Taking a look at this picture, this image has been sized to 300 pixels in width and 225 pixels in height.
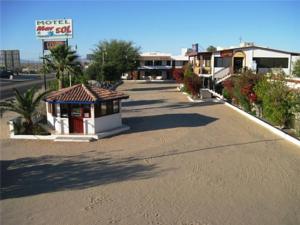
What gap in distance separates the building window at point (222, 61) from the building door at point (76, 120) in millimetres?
29851

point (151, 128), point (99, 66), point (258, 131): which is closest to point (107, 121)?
point (151, 128)

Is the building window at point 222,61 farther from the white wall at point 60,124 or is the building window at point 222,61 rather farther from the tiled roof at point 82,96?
the white wall at point 60,124

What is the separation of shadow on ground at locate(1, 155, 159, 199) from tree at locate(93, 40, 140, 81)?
120ft

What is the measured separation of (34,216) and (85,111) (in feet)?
36.0

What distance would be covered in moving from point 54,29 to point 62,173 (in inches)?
965

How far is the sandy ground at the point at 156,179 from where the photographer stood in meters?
10.7

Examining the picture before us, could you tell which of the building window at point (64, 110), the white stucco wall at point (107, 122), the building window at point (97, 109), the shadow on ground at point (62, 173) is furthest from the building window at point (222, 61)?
the shadow on ground at point (62, 173)

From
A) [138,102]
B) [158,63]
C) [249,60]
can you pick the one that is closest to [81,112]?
[138,102]

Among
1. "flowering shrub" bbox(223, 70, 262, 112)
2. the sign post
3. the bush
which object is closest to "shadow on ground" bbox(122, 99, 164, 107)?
the sign post

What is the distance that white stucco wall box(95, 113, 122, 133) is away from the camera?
2120 cm

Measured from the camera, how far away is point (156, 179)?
44.8ft

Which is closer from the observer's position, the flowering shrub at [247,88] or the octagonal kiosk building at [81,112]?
the octagonal kiosk building at [81,112]

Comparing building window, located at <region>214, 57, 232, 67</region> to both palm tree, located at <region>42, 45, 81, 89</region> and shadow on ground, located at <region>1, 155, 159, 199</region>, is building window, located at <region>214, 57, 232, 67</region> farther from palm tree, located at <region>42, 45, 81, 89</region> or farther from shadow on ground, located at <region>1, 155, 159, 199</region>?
shadow on ground, located at <region>1, 155, 159, 199</region>

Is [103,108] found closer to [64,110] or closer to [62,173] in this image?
[64,110]
